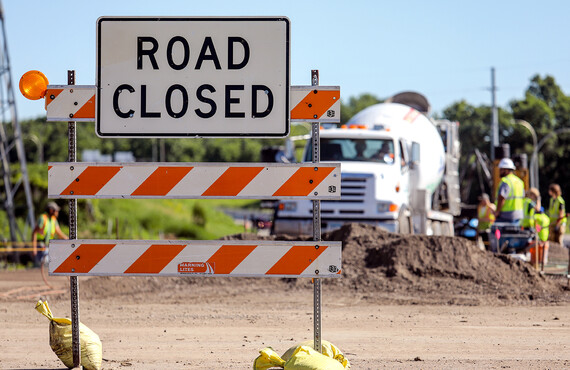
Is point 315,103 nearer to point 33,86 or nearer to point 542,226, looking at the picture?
point 33,86

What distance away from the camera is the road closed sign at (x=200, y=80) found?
6680 millimetres

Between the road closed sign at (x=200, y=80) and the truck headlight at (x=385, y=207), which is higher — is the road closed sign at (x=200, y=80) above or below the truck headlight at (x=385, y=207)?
above

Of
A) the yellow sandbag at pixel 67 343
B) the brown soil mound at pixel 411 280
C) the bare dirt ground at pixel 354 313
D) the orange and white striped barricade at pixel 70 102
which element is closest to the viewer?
the orange and white striped barricade at pixel 70 102

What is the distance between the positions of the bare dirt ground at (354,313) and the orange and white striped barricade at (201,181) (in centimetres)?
190

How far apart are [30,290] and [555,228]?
1332 centimetres

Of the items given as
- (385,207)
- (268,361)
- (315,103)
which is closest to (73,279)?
(268,361)

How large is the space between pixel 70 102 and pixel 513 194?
12461 millimetres

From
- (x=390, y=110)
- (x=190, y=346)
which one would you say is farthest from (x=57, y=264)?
(x=390, y=110)

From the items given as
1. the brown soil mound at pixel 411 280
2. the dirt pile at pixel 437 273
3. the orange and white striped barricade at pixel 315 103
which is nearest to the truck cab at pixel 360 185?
the dirt pile at pixel 437 273

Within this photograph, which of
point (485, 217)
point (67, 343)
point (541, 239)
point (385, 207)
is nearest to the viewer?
point (67, 343)

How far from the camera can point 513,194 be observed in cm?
1784

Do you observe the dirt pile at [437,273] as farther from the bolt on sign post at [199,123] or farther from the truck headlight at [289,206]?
the bolt on sign post at [199,123]

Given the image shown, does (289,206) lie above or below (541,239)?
above

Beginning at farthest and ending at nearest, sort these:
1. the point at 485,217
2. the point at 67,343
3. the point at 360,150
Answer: the point at 485,217 → the point at 360,150 → the point at 67,343
